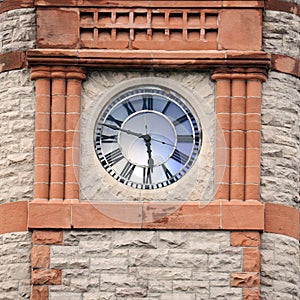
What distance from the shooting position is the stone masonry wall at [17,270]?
33.7m

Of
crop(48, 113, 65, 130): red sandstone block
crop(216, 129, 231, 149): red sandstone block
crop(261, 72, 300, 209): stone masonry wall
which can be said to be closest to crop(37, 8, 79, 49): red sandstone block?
crop(48, 113, 65, 130): red sandstone block

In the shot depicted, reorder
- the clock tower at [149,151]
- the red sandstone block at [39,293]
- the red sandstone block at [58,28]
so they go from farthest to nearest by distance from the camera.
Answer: the red sandstone block at [58,28] < the clock tower at [149,151] < the red sandstone block at [39,293]

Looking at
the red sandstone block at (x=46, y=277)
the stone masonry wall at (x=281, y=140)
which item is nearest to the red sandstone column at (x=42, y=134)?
the red sandstone block at (x=46, y=277)

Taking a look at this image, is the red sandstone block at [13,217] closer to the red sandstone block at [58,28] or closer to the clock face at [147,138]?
the clock face at [147,138]

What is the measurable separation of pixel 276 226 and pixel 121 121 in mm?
2633

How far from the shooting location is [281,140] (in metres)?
34.2

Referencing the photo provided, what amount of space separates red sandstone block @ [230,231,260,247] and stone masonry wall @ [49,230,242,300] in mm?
70

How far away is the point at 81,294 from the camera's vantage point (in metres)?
33.4

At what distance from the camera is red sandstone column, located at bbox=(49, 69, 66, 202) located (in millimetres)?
33781

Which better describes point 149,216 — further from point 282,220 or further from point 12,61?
point 12,61

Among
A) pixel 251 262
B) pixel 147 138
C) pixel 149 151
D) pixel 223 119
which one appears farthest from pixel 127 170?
pixel 251 262

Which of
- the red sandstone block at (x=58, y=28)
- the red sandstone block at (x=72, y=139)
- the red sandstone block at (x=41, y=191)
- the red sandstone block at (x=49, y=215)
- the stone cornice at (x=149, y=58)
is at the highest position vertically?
the red sandstone block at (x=58, y=28)

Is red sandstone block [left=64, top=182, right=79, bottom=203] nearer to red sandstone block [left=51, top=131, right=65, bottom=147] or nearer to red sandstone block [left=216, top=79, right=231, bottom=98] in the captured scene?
red sandstone block [left=51, top=131, right=65, bottom=147]

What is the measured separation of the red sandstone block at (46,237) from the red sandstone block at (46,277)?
403mm
